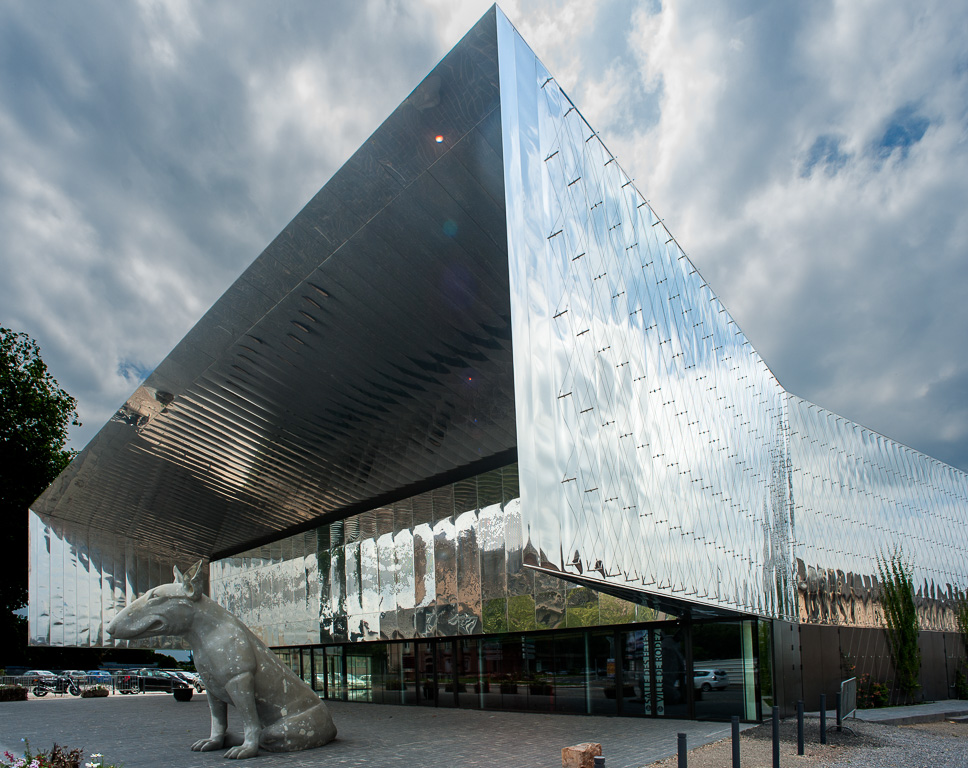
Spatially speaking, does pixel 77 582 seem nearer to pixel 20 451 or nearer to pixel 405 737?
pixel 20 451

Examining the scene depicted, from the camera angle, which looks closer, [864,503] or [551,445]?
[551,445]

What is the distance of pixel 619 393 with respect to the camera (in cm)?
1165

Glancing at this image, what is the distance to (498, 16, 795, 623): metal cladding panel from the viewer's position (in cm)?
943

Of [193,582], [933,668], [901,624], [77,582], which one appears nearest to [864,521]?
[901,624]

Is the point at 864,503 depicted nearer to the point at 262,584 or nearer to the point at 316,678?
the point at 316,678

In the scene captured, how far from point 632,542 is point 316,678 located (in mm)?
21239

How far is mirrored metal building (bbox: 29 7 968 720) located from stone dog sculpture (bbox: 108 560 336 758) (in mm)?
5514

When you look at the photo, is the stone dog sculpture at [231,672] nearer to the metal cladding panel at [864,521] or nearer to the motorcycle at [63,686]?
the metal cladding panel at [864,521]

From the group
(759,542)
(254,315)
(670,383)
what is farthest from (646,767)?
(254,315)

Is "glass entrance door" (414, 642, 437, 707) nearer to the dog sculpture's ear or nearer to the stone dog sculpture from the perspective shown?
the stone dog sculpture

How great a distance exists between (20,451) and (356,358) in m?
28.2

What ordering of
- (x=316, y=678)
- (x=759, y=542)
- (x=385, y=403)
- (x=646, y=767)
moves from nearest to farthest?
(x=646, y=767) → (x=759, y=542) → (x=385, y=403) → (x=316, y=678)

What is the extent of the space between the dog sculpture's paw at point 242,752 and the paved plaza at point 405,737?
6.3 inches

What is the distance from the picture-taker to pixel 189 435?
19.4 metres
